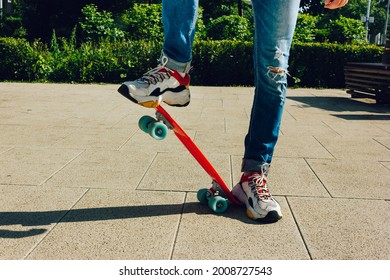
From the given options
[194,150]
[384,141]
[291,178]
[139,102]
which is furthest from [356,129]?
[139,102]

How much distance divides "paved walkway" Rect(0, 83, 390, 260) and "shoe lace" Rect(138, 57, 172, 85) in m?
0.76

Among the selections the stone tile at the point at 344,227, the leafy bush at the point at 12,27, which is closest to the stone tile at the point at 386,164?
the stone tile at the point at 344,227

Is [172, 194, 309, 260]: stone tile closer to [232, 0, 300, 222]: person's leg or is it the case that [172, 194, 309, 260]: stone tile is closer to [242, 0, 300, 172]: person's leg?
[232, 0, 300, 222]: person's leg

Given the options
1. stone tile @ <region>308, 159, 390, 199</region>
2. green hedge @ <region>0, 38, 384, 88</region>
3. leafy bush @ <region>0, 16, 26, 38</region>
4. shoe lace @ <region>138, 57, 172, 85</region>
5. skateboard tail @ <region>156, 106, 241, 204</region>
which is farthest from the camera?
leafy bush @ <region>0, 16, 26, 38</region>

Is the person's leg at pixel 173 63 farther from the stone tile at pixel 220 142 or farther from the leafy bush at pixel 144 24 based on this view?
the leafy bush at pixel 144 24

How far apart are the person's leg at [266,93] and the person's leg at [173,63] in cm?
38

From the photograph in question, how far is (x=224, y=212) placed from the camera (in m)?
2.49

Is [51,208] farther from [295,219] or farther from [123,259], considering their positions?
[295,219]

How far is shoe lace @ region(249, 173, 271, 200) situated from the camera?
239 centimetres

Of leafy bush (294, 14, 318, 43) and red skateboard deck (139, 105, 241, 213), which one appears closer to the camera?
red skateboard deck (139, 105, 241, 213)

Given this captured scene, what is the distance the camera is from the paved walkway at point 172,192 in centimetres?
201

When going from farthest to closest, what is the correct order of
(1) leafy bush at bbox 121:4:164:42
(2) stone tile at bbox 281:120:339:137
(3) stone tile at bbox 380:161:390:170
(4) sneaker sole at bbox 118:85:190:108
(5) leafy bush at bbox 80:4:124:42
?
(5) leafy bush at bbox 80:4:124:42 → (1) leafy bush at bbox 121:4:164:42 → (2) stone tile at bbox 281:120:339:137 → (3) stone tile at bbox 380:161:390:170 → (4) sneaker sole at bbox 118:85:190:108

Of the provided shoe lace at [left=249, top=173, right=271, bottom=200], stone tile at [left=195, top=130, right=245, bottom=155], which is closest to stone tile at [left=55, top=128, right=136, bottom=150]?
stone tile at [left=195, top=130, right=245, bottom=155]
